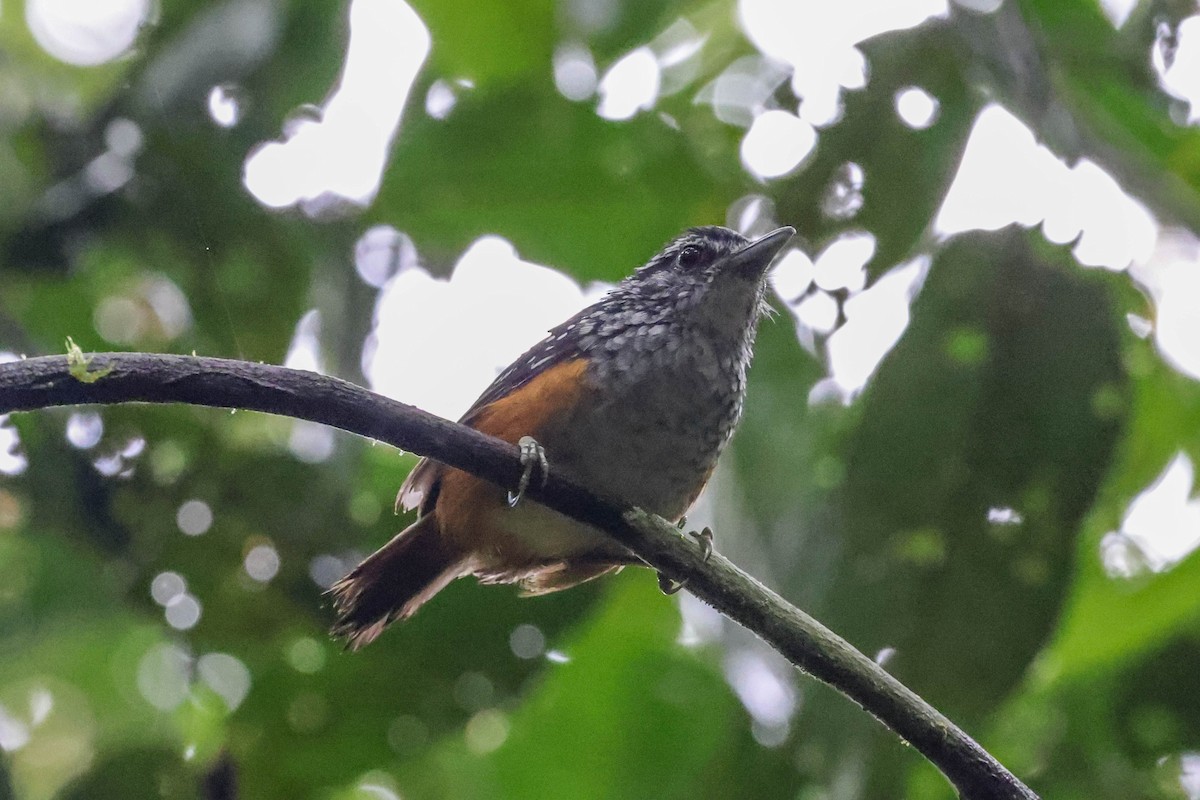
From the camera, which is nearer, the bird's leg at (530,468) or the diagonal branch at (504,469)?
the diagonal branch at (504,469)

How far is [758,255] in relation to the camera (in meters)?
3.55

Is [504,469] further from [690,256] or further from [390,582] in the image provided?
[690,256]

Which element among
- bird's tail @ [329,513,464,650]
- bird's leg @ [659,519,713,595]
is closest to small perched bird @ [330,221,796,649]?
bird's tail @ [329,513,464,650]

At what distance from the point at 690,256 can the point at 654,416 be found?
0.74 meters

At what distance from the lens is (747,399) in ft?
12.1

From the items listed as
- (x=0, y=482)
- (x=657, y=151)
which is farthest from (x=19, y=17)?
(x=657, y=151)

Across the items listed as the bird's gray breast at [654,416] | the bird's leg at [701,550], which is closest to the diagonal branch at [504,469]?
the bird's leg at [701,550]

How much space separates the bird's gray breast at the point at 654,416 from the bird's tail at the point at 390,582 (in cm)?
46

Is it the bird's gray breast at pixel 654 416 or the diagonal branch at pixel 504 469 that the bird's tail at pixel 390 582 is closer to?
the bird's gray breast at pixel 654 416

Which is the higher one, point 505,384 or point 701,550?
point 701,550

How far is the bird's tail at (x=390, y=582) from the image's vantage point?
3238 mm

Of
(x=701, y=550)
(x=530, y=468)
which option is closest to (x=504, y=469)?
(x=530, y=468)

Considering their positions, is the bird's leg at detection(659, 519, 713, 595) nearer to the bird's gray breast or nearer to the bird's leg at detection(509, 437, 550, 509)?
the bird's gray breast

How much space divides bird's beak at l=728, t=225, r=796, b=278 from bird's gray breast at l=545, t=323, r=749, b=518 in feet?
0.89
